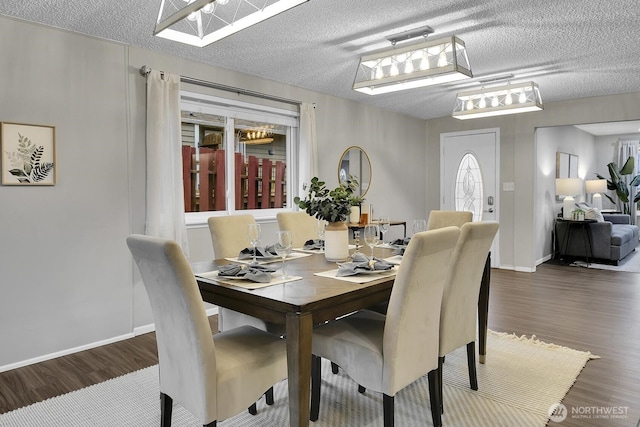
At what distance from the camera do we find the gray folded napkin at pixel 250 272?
2.01 meters

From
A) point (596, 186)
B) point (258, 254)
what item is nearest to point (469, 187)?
point (596, 186)

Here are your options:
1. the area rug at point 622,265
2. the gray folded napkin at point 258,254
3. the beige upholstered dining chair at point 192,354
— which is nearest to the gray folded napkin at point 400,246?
the gray folded napkin at point 258,254

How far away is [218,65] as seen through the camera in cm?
407

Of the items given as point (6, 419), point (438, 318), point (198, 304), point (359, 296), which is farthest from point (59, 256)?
point (438, 318)

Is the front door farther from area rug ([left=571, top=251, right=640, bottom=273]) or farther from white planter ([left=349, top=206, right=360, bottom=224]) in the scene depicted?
white planter ([left=349, top=206, right=360, bottom=224])

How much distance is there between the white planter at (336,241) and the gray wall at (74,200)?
184 centimetres

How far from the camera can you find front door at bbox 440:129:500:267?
6480 mm

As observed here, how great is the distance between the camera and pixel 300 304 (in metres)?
1.64

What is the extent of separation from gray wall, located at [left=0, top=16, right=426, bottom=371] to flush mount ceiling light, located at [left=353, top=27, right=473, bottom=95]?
1705mm

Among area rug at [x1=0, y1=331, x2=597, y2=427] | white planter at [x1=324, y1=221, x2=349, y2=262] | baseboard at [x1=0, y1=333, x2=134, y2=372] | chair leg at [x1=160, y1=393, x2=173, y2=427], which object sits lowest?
area rug at [x1=0, y1=331, x2=597, y2=427]

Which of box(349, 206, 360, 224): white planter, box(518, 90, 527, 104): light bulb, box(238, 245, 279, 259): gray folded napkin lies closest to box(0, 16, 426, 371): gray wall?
box(238, 245, 279, 259): gray folded napkin

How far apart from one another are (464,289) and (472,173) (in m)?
4.70

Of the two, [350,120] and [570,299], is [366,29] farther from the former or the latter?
[570,299]

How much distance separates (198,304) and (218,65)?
304 cm
